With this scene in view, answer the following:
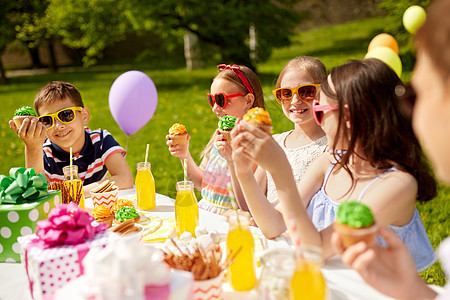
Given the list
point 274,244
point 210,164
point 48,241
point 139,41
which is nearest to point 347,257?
point 274,244

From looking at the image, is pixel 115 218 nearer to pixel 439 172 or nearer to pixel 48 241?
pixel 48 241

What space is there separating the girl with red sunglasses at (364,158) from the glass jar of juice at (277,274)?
301mm

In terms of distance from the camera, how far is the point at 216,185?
8.87 feet

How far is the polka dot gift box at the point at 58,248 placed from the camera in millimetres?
1322

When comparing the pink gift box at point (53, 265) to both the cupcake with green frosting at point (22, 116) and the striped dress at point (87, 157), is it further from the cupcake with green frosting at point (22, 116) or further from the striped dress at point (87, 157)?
the striped dress at point (87, 157)

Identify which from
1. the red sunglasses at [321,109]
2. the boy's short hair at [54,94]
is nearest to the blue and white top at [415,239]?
the red sunglasses at [321,109]

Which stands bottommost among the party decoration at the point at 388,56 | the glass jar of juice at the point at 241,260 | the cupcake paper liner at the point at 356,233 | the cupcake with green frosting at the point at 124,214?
the glass jar of juice at the point at 241,260

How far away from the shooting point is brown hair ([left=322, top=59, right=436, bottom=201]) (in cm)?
167

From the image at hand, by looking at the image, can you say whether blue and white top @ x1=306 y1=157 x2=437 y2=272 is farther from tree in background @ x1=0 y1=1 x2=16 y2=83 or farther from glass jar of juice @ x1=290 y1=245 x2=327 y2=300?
tree in background @ x1=0 y1=1 x2=16 y2=83

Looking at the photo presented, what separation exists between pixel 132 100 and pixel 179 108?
6172mm

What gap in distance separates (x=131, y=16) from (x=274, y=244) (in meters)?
11.4

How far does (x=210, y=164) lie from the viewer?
9.20 ft

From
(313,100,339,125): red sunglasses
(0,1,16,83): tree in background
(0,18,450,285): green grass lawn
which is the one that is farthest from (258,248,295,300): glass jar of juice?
(0,1,16,83): tree in background

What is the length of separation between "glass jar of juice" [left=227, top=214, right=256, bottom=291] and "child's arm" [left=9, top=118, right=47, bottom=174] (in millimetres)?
1378
